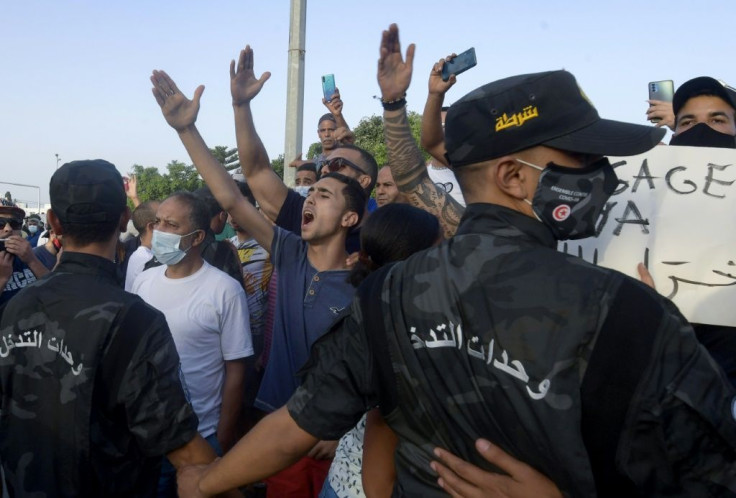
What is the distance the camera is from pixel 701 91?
10.0ft

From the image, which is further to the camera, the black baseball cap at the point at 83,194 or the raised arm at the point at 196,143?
the raised arm at the point at 196,143

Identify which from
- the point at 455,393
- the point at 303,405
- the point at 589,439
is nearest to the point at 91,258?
the point at 303,405

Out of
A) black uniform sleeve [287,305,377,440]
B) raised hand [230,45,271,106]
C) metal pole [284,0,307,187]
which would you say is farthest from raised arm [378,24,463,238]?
metal pole [284,0,307,187]

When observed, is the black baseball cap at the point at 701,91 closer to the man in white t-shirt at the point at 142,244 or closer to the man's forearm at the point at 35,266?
the man in white t-shirt at the point at 142,244

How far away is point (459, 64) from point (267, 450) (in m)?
2.21

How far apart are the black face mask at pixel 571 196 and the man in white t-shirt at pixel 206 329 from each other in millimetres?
2468

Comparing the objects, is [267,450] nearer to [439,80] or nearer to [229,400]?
[229,400]

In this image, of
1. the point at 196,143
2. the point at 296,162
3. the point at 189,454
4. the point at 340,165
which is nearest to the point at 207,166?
the point at 196,143

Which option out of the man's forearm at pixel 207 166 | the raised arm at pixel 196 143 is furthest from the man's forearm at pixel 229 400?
the man's forearm at pixel 207 166

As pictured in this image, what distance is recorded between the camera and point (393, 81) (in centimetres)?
329

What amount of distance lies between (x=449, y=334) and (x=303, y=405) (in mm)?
488

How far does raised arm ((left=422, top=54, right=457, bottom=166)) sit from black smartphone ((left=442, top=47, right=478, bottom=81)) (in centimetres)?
2

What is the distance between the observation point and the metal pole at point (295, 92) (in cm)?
868

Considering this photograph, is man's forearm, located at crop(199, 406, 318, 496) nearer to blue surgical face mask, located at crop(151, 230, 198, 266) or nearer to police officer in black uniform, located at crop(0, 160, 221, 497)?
police officer in black uniform, located at crop(0, 160, 221, 497)
